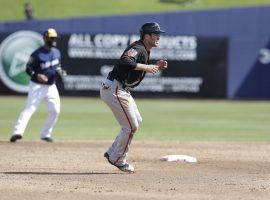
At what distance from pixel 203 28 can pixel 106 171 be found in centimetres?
2062

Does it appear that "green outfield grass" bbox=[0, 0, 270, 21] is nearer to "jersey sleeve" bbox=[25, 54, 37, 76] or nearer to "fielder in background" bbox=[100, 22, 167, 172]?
"jersey sleeve" bbox=[25, 54, 37, 76]

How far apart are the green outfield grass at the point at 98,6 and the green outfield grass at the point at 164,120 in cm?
1002

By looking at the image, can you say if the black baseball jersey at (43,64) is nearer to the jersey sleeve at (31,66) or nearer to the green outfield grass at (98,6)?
the jersey sleeve at (31,66)

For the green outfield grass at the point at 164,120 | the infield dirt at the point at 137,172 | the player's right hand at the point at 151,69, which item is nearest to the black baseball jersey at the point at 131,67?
the player's right hand at the point at 151,69

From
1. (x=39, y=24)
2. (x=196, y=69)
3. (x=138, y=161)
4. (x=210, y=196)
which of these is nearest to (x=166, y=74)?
(x=196, y=69)

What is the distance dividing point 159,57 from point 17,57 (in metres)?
5.32

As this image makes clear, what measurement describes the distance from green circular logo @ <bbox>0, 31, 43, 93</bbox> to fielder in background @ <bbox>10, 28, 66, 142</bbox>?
45.0ft

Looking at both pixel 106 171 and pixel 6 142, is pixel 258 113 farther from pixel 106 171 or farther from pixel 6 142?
pixel 106 171

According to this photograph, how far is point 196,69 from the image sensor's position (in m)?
29.0

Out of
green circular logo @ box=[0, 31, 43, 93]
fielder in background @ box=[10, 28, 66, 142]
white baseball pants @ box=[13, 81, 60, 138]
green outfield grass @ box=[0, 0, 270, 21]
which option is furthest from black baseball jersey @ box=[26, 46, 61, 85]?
green outfield grass @ box=[0, 0, 270, 21]

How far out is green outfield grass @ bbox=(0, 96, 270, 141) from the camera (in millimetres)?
15828

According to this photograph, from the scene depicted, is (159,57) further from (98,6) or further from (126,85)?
(126,85)

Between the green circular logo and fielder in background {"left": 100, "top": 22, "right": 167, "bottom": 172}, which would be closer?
fielder in background {"left": 100, "top": 22, "right": 167, "bottom": 172}

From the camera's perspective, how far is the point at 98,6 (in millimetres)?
38438
